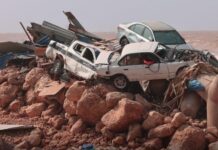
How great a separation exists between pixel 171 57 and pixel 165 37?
11.8ft

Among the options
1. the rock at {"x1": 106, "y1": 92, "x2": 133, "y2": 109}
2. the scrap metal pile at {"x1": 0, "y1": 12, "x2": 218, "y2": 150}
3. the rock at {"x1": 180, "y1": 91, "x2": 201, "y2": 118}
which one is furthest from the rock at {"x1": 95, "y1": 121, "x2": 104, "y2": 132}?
the rock at {"x1": 180, "y1": 91, "x2": 201, "y2": 118}

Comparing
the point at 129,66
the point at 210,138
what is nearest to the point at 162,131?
the point at 210,138

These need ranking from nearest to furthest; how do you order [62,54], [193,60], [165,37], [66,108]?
[66,108], [193,60], [62,54], [165,37]

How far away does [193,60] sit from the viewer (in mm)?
17156

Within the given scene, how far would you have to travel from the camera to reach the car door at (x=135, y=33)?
2085cm

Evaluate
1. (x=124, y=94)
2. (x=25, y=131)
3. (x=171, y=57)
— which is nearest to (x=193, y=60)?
(x=171, y=57)

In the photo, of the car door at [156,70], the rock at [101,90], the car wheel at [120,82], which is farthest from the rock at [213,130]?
the car wheel at [120,82]

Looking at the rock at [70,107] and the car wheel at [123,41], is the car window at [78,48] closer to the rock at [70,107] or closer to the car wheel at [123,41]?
the rock at [70,107]

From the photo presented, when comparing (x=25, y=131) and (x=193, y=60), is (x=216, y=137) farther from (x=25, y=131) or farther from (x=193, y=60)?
(x=25, y=131)

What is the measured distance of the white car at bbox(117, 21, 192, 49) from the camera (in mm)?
20328

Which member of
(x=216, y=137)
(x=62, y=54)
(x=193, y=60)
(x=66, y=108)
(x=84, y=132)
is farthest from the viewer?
(x=62, y=54)

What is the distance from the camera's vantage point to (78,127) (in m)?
15.2

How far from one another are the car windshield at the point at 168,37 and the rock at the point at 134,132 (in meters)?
6.60

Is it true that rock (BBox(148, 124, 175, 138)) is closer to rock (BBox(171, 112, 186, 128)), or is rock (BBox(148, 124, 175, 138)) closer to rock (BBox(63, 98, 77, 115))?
rock (BBox(171, 112, 186, 128))
